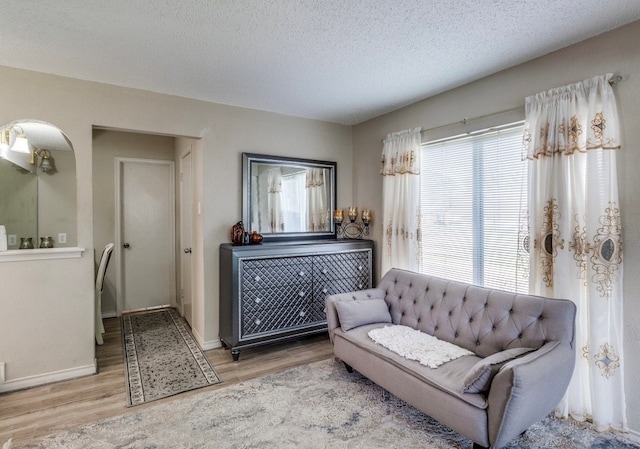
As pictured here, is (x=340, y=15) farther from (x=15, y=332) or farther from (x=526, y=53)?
(x=15, y=332)

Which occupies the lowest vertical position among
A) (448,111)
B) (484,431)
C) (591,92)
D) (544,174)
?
(484,431)

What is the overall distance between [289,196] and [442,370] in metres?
2.47

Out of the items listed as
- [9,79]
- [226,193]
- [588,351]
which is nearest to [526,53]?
[588,351]

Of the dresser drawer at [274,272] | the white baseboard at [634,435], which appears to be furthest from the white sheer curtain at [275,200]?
the white baseboard at [634,435]

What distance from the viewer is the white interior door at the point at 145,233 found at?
4527 millimetres

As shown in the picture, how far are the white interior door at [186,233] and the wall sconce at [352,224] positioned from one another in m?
1.79

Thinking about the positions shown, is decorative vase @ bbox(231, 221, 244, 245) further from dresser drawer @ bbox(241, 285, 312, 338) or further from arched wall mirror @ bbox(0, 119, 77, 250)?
arched wall mirror @ bbox(0, 119, 77, 250)

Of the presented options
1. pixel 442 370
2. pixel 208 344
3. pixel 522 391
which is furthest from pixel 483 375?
pixel 208 344

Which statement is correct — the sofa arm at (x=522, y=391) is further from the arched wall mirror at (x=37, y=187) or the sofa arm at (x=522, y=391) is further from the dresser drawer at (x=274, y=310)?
the arched wall mirror at (x=37, y=187)

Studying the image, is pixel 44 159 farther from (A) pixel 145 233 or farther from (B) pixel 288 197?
(B) pixel 288 197

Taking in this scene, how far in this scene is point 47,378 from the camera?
267 centimetres

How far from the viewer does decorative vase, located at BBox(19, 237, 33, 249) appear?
2785 mm

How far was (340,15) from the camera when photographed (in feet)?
6.29

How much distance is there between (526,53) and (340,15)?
1.45 metres
